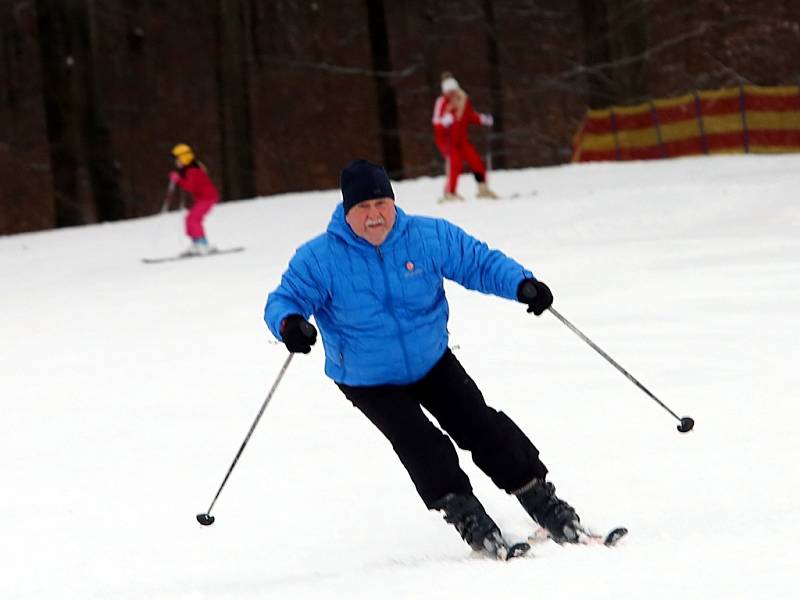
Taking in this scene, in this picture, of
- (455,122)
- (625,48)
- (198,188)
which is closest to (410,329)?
(198,188)

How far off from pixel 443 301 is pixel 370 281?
29 centimetres

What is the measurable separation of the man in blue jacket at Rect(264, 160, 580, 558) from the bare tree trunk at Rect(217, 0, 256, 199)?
23.9 metres

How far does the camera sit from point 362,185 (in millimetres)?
4379

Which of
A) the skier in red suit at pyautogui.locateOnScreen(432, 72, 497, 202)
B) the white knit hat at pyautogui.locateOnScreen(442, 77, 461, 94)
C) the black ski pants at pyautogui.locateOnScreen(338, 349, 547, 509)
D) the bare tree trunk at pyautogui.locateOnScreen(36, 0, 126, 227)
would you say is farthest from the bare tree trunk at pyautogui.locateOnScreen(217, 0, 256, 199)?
the black ski pants at pyautogui.locateOnScreen(338, 349, 547, 509)

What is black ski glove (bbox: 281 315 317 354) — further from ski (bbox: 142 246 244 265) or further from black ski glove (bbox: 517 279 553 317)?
ski (bbox: 142 246 244 265)

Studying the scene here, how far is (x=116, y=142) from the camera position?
42.5 metres

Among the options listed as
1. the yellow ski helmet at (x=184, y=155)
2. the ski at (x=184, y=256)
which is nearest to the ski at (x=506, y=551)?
the yellow ski helmet at (x=184, y=155)

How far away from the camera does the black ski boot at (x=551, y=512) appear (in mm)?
4391

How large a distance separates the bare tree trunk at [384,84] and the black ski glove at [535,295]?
23.5 m

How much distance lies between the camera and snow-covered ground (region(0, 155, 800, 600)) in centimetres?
421

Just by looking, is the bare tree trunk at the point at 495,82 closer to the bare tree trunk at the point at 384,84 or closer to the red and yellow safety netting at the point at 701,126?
the bare tree trunk at the point at 384,84

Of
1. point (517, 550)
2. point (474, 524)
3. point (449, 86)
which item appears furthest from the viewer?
point (449, 86)

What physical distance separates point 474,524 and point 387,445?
1880mm

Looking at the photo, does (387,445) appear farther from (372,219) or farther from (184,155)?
(184,155)
